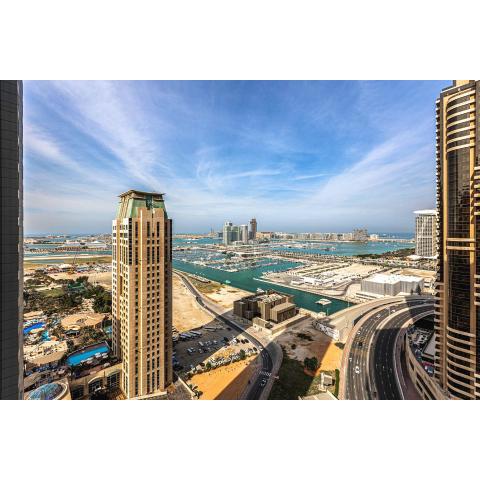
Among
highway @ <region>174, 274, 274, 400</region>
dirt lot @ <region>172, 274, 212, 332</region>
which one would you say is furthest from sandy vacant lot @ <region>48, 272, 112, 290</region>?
highway @ <region>174, 274, 274, 400</region>

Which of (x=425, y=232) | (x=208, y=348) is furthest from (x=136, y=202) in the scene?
(x=425, y=232)

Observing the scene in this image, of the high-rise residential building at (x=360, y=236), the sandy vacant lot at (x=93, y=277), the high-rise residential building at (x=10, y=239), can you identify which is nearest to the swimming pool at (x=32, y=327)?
the sandy vacant lot at (x=93, y=277)

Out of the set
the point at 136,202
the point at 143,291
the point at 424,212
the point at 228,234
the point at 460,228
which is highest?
the point at 424,212

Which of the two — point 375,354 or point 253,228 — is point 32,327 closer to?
point 375,354

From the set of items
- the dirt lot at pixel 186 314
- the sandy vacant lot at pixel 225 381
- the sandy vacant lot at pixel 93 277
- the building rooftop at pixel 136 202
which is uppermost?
the building rooftop at pixel 136 202

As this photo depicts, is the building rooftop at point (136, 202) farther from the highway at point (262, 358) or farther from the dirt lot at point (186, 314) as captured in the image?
the dirt lot at point (186, 314)
